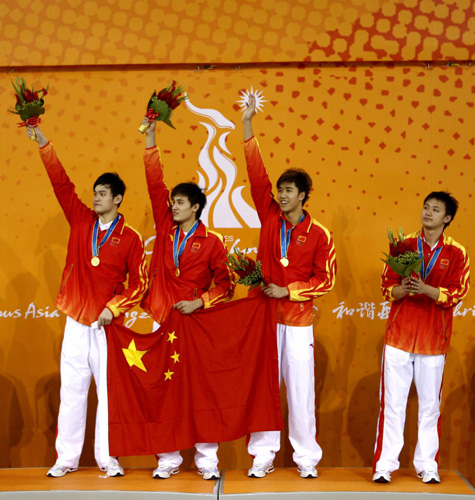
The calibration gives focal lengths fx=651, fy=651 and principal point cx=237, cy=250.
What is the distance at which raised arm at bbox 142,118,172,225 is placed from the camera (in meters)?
4.13

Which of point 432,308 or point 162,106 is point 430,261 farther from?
point 162,106

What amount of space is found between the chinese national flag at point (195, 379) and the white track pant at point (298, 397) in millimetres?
77

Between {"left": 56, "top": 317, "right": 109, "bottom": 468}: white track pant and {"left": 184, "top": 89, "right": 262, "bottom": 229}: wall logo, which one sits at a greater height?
{"left": 184, "top": 89, "right": 262, "bottom": 229}: wall logo

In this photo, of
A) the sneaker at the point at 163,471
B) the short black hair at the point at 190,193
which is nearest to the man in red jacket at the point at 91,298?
the sneaker at the point at 163,471

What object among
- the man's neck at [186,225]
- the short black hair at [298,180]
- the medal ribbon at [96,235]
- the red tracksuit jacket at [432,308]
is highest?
the short black hair at [298,180]

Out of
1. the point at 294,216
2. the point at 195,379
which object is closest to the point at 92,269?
the point at 195,379

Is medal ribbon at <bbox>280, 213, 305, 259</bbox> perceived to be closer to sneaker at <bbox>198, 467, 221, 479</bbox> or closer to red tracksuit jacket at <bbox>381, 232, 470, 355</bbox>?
red tracksuit jacket at <bbox>381, 232, 470, 355</bbox>

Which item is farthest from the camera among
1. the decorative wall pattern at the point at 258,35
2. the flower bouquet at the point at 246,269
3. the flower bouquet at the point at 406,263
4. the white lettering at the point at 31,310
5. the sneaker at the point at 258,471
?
the white lettering at the point at 31,310

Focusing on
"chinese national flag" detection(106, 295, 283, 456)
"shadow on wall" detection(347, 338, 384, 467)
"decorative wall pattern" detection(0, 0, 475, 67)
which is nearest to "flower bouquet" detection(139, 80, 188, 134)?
"decorative wall pattern" detection(0, 0, 475, 67)

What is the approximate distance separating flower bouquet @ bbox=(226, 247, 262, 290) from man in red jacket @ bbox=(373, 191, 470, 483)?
0.85 m

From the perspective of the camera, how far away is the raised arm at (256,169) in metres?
4.12

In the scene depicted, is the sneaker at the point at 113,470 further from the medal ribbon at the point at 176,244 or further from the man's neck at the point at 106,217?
the man's neck at the point at 106,217

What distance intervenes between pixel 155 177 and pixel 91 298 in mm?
870

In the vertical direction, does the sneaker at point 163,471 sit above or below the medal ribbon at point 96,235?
below
